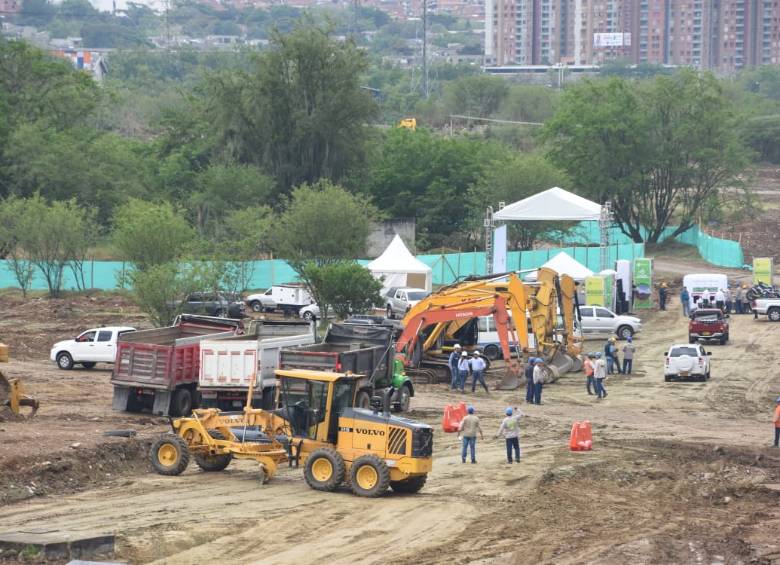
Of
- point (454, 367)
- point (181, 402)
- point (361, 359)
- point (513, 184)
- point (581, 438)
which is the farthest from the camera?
point (513, 184)

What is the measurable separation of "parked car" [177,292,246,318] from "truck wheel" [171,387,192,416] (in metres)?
13.9

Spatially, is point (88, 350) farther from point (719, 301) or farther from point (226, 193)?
point (226, 193)

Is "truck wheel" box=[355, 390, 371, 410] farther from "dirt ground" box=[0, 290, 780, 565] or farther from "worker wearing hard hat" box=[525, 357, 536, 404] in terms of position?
"worker wearing hard hat" box=[525, 357, 536, 404]

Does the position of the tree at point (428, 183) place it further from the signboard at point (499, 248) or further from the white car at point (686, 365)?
the white car at point (686, 365)

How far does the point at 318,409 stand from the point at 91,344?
62.1ft

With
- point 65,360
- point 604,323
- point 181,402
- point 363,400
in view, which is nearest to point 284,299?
point 604,323

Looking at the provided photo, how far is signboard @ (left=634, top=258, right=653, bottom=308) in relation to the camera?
202 ft

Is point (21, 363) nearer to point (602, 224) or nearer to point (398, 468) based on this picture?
point (398, 468)

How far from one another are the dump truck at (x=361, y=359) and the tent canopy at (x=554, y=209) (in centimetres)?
2325

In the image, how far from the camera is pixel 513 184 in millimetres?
76812

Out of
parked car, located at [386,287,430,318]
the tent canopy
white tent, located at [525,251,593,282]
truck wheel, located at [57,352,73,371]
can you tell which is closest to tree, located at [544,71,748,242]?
the tent canopy

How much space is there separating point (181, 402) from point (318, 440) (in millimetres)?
9079

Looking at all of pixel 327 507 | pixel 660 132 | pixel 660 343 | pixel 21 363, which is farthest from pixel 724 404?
pixel 660 132

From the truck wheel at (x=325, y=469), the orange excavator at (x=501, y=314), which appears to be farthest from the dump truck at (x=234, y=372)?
the orange excavator at (x=501, y=314)
